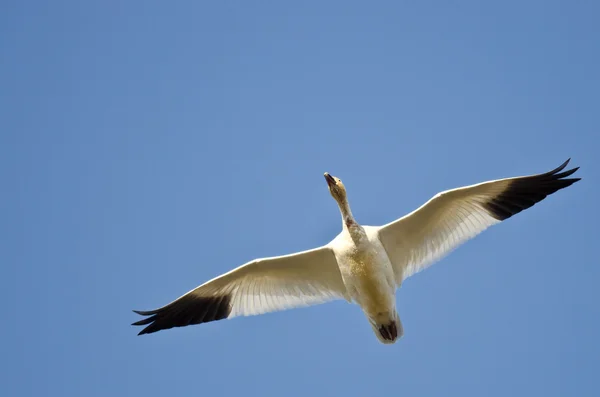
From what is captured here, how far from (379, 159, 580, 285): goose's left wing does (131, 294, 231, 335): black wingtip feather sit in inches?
129

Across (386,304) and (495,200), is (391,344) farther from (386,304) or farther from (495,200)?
(495,200)

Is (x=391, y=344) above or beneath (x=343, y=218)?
beneath

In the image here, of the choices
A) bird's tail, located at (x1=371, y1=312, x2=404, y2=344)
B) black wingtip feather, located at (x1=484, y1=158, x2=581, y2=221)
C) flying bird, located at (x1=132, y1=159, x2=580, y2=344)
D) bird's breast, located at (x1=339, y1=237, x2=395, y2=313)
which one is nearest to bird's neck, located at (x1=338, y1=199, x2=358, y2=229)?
flying bird, located at (x1=132, y1=159, x2=580, y2=344)

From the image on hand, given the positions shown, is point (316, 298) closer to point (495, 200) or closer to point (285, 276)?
point (285, 276)

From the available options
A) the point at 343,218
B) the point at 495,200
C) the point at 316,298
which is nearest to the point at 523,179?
the point at 495,200

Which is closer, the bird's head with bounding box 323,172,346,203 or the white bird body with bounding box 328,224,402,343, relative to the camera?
the white bird body with bounding box 328,224,402,343

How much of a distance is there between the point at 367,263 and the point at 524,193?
3.05m

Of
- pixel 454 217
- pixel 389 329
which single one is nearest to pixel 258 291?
pixel 389 329

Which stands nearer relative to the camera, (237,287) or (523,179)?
(523,179)

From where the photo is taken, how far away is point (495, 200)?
17.7 m

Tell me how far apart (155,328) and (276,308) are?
7.49ft

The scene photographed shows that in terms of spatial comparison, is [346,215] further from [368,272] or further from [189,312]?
[189,312]

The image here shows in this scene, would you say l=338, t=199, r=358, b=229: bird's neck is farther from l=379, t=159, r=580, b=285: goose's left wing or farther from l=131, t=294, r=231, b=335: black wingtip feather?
l=131, t=294, r=231, b=335: black wingtip feather

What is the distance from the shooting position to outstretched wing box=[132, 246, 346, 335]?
59.5ft
